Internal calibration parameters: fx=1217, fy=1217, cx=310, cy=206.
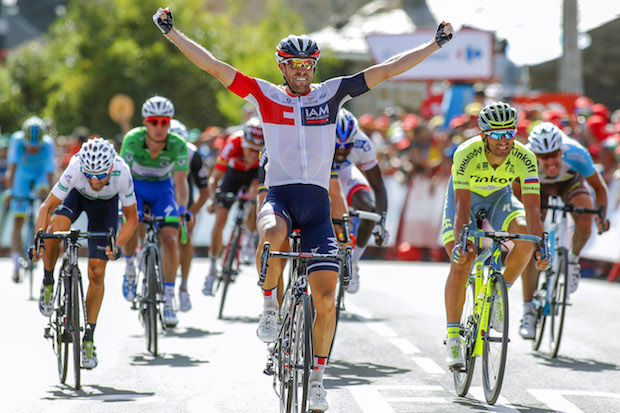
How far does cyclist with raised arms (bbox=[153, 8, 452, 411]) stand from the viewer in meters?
7.58

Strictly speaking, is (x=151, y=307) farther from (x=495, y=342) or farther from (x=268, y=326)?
(x=495, y=342)

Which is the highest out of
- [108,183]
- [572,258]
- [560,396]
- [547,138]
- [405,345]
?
[547,138]

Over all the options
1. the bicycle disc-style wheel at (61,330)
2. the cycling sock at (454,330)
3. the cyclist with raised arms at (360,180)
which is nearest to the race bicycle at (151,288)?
the bicycle disc-style wheel at (61,330)

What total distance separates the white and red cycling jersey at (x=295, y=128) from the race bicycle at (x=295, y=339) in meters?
0.58

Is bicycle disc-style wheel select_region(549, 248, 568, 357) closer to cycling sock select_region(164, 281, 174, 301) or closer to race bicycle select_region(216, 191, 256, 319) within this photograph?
cycling sock select_region(164, 281, 174, 301)

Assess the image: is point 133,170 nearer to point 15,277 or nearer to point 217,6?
point 15,277

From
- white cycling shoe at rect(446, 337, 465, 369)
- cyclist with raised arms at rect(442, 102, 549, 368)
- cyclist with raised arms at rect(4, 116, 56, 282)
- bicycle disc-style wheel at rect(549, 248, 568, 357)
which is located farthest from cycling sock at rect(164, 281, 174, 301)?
cyclist with raised arms at rect(4, 116, 56, 282)

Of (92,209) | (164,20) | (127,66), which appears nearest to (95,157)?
(92,209)

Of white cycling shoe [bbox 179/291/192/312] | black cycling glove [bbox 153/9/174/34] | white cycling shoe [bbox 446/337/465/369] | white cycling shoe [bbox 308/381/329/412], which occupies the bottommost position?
white cycling shoe [bbox 308/381/329/412]

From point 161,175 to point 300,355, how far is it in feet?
16.6

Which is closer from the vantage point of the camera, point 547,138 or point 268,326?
point 268,326

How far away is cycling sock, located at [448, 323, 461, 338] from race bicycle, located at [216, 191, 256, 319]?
4.72 m

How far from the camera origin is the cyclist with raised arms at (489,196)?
878 centimetres

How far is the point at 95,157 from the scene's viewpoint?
932 centimetres
